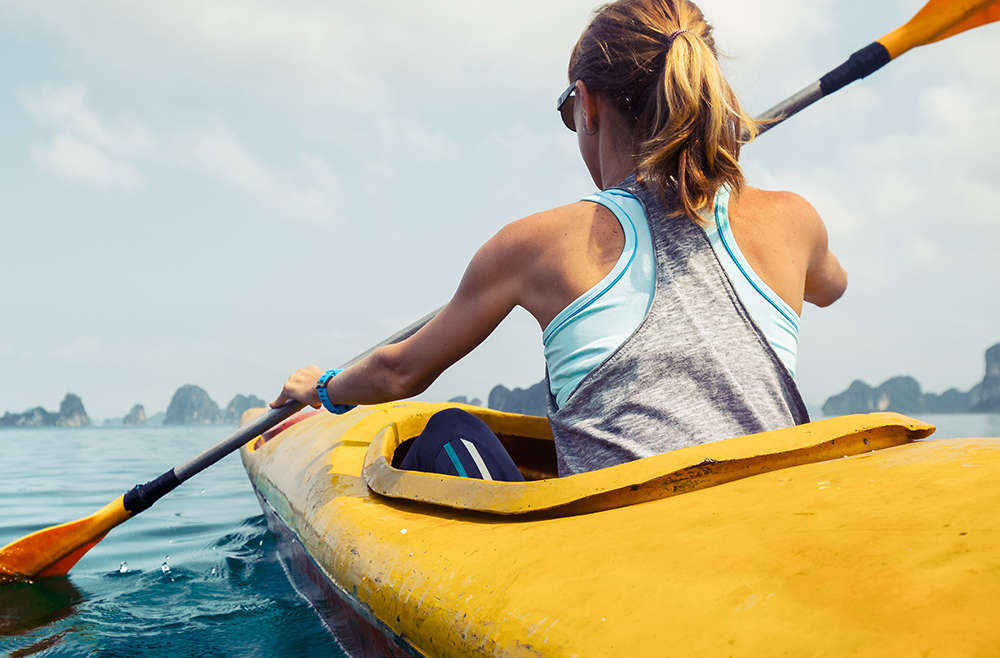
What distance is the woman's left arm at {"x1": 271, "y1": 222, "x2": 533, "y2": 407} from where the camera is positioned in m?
1.48

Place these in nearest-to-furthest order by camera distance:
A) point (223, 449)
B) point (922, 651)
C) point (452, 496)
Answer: point (922, 651)
point (452, 496)
point (223, 449)

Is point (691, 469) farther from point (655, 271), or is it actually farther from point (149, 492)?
point (149, 492)

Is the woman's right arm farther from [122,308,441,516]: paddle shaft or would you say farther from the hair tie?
[122,308,441,516]: paddle shaft

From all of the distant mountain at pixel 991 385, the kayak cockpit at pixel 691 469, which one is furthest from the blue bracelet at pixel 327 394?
the distant mountain at pixel 991 385

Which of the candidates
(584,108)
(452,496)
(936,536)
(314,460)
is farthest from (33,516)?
(936,536)

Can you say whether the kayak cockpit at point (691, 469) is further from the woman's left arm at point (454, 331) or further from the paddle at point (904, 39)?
the paddle at point (904, 39)

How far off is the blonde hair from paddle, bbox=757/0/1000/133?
5.88ft

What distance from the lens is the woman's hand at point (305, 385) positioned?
2.36 m

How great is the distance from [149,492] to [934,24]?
4274 mm

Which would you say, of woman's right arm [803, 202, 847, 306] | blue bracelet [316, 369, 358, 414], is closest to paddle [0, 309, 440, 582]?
blue bracelet [316, 369, 358, 414]

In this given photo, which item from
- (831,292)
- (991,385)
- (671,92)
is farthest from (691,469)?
(991,385)

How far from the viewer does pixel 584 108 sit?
5.53 feet

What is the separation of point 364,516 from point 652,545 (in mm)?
996

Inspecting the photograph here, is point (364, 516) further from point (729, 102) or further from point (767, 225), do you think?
point (729, 102)
